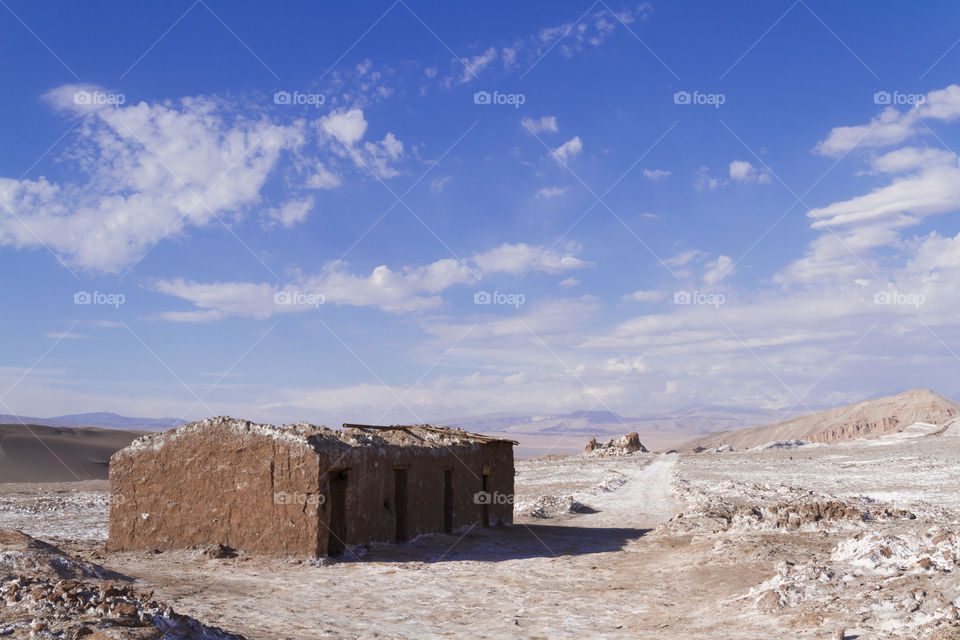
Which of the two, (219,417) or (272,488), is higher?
(219,417)

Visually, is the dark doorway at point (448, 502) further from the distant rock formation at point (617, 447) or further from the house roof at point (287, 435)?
the distant rock formation at point (617, 447)

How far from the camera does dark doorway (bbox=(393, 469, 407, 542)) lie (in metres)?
18.5

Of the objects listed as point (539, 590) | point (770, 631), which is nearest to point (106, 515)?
point (539, 590)

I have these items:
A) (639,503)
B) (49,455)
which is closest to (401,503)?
(639,503)

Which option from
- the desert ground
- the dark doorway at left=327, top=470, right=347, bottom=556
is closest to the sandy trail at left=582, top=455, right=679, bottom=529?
the desert ground

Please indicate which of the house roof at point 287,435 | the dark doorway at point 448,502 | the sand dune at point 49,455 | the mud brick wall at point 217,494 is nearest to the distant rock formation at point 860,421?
the sand dune at point 49,455

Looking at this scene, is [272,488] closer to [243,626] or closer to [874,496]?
[243,626]

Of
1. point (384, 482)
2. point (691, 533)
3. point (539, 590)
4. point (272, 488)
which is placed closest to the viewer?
point (539, 590)

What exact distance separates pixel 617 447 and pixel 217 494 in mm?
50868

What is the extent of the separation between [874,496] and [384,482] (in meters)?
21.8

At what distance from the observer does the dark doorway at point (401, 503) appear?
18.5 meters

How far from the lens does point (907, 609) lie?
9836 mm

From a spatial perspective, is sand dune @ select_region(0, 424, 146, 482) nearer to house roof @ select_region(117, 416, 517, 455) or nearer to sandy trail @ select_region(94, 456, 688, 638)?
house roof @ select_region(117, 416, 517, 455)

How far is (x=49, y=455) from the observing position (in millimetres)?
57531
